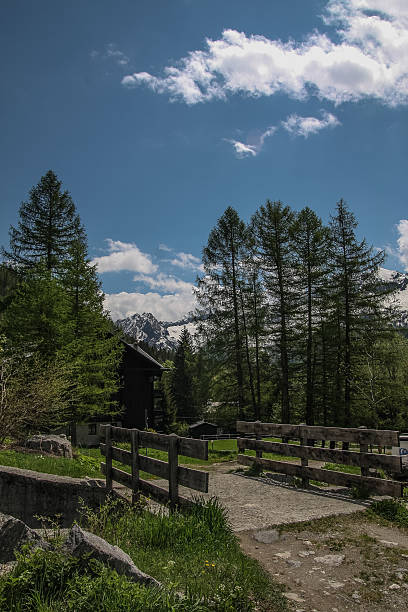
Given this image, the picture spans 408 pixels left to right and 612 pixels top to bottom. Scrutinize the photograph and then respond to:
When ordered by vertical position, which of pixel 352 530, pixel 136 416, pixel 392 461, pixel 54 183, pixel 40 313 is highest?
pixel 54 183

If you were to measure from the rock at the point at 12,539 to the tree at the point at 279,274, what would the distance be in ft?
81.5

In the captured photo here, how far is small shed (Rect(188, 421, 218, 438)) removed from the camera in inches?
2609

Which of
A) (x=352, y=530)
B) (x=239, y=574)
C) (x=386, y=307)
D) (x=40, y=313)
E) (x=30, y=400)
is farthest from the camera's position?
(x=386, y=307)

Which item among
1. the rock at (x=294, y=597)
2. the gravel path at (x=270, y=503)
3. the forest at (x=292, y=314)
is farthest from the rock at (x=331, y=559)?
the forest at (x=292, y=314)

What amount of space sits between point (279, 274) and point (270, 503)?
21.7m

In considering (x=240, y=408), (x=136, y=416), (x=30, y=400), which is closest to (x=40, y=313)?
(x=30, y=400)

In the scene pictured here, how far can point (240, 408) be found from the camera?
28016mm

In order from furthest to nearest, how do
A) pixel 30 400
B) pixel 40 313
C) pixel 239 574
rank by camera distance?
pixel 40 313
pixel 30 400
pixel 239 574

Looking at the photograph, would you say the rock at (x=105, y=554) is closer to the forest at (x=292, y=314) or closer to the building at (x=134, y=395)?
the forest at (x=292, y=314)

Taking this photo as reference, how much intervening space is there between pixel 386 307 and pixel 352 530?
23907 millimetres

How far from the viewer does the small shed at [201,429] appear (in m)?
66.3

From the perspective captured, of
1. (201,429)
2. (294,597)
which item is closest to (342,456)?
(294,597)

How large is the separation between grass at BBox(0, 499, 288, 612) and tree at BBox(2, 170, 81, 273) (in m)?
27.3

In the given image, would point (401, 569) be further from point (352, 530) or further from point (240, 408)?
point (240, 408)
